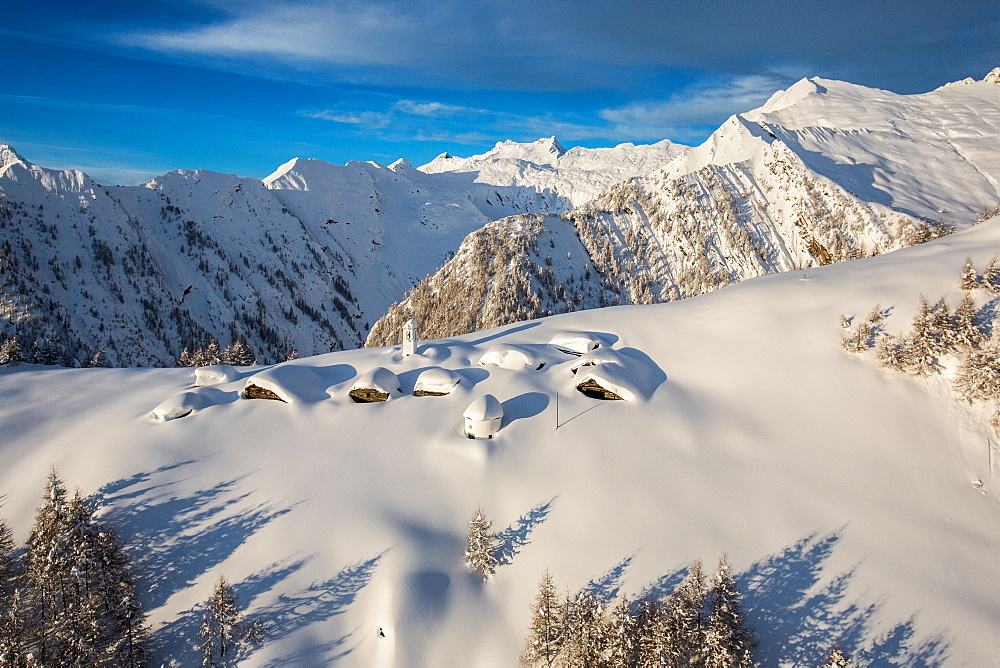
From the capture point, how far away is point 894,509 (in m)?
18.2

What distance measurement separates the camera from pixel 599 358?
26.3 meters

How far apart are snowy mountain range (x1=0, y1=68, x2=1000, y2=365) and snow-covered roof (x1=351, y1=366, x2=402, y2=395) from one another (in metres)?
50.9

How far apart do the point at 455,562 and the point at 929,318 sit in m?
23.7

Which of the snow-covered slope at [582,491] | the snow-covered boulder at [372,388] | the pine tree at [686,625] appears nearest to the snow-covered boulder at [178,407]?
the snow-covered slope at [582,491]

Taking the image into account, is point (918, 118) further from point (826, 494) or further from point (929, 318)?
point (826, 494)

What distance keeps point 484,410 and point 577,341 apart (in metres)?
9.67

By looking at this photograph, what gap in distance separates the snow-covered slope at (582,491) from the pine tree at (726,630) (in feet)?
4.32

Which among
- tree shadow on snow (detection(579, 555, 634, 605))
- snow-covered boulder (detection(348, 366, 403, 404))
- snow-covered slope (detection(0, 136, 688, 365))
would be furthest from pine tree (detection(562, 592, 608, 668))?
snow-covered slope (detection(0, 136, 688, 365))

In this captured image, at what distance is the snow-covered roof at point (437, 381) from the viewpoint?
25.8 meters

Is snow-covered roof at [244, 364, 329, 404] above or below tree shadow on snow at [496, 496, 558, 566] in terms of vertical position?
above

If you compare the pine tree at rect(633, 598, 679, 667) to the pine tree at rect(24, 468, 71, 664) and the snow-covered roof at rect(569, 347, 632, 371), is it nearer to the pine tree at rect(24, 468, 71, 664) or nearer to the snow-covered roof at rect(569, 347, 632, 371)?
the snow-covered roof at rect(569, 347, 632, 371)

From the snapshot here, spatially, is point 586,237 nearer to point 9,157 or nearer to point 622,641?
point 622,641

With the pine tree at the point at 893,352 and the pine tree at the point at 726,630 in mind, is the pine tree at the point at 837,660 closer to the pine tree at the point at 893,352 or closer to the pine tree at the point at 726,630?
the pine tree at the point at 726,630

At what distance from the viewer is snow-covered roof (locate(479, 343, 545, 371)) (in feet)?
92.1
